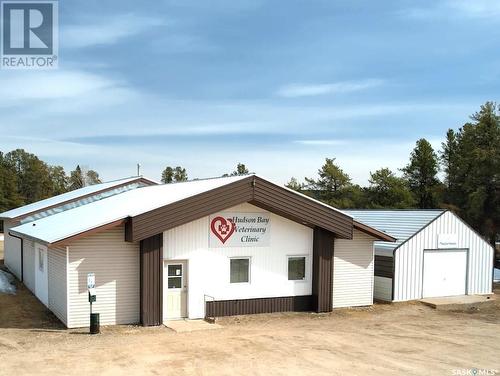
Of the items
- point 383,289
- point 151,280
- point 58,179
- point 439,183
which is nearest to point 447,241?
point 383,289

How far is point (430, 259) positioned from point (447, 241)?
3.86 ft

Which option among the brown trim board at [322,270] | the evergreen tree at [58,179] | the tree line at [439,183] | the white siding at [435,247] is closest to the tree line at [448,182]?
the tree line at [439,183]

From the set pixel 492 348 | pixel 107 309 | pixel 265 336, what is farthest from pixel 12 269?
pixel 492 348

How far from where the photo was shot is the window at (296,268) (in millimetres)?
19141

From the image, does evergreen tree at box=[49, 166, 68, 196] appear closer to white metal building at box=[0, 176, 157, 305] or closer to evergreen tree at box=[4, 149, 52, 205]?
evergreen tree at box=[4, 149, 52, 205]

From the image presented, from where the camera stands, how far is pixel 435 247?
22.9 metres

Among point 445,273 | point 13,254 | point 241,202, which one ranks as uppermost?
point 241,202

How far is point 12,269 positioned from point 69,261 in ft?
52.1

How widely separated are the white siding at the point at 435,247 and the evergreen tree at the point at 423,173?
2903cm

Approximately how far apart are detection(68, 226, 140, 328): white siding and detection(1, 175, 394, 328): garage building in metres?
Result: 0.03

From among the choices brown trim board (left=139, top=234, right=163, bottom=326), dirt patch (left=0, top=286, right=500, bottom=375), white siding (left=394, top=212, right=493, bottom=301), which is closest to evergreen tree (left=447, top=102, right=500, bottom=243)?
white siding (left=394, top=212, right=493, bottom=301)

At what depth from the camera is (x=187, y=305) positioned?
57.3 ft

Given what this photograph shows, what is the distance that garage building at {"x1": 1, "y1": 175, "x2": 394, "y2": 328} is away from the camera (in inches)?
632

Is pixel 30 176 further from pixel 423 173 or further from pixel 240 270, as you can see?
pixel 240 270
